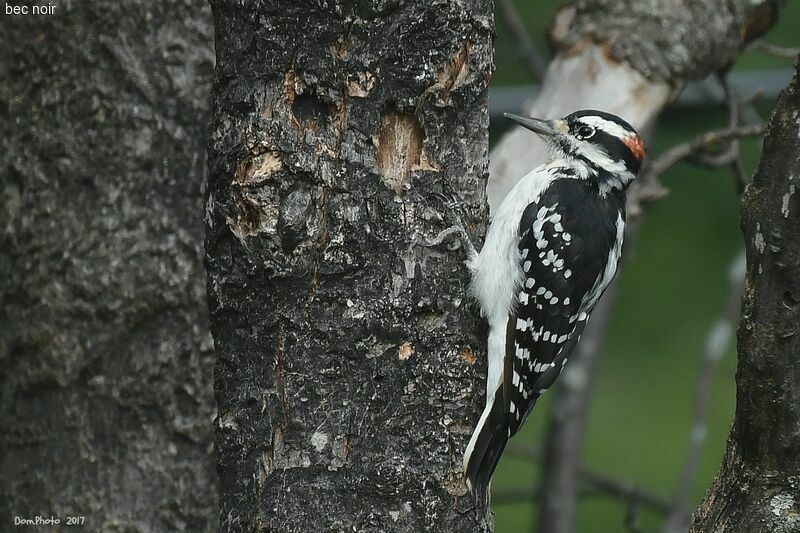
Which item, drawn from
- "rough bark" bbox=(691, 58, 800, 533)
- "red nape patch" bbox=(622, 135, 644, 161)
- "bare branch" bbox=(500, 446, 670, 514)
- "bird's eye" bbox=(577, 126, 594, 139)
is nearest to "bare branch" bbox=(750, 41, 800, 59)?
"red nape patch" bbox=(622, 135, 644, 161)

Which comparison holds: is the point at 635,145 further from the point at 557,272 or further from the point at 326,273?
the point at 326,273

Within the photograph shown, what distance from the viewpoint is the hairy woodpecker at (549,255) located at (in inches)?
137

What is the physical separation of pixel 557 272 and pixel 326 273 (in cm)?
121

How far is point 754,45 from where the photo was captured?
→ 5.01 meters

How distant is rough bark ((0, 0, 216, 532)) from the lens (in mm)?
4070

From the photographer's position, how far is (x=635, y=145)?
13.9 feet

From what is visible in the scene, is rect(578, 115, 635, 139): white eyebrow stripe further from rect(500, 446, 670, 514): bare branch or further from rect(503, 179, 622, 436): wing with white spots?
rect(500, 446, 670, 514): bare branch

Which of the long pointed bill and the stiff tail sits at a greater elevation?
the long pointed bill

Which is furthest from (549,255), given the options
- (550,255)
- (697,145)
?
(697,145)

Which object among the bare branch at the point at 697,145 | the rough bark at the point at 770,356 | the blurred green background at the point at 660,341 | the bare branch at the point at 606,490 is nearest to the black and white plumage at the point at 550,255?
the bare branch at the point at 697,145

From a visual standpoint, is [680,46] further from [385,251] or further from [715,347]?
[385,251]

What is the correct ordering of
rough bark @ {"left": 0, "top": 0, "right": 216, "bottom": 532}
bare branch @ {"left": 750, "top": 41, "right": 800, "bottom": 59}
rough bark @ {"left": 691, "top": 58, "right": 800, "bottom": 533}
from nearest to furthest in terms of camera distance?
rough bark @ {"left": 691, "top": 58, "right": 800, "bottom": 533}
rough bark @ {"left": 0, "top": 0, "right": 216, "bottom": 532}
bare branch @ {"left": 750, "top": 41, "right": 800, "bottom": 59}

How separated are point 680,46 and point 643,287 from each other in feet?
17.0

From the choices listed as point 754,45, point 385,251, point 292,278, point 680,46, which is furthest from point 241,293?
point 754,45
